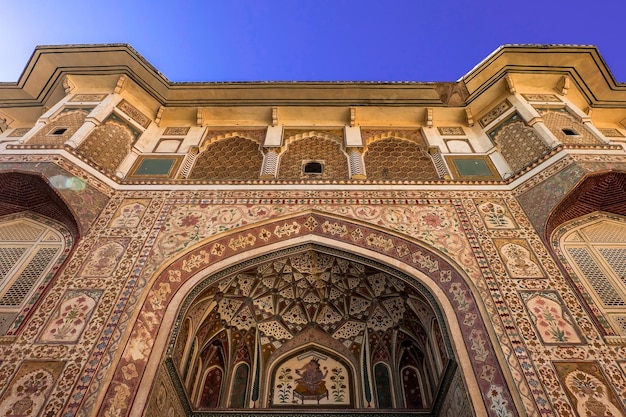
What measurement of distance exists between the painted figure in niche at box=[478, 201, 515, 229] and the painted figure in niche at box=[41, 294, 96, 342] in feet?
13.3

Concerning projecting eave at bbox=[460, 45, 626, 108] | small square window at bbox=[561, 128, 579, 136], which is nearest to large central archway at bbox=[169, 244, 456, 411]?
small square window at bbox=[561, 128, 579, 136]

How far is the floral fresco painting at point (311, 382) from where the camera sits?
4.96 metres

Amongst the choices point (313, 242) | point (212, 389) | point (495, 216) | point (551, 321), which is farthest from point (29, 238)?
point (551, 321)

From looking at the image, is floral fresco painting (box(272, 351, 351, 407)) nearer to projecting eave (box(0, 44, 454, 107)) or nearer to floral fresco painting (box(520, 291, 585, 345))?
floral fresco painting (box(520, 291, 585, 345))

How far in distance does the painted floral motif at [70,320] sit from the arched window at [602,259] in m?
4.43

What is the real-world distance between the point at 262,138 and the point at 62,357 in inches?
163

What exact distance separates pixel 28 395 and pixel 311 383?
276cm

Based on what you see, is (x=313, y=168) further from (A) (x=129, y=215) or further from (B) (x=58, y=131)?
(B) (x=58, y=131)

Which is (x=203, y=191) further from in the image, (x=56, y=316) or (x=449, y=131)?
(x=449, y=131)

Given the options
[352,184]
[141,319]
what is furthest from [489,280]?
[141,319]

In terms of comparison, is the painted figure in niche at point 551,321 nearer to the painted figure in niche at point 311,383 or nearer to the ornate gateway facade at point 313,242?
the ornate gateway facade at point 313,242

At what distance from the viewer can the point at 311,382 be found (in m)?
5.13

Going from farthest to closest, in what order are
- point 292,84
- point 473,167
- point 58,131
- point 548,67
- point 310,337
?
point 292,84 → point 548,67 → point 473,167 → point 58,131 → point 310,337

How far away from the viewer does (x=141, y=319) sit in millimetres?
4020
